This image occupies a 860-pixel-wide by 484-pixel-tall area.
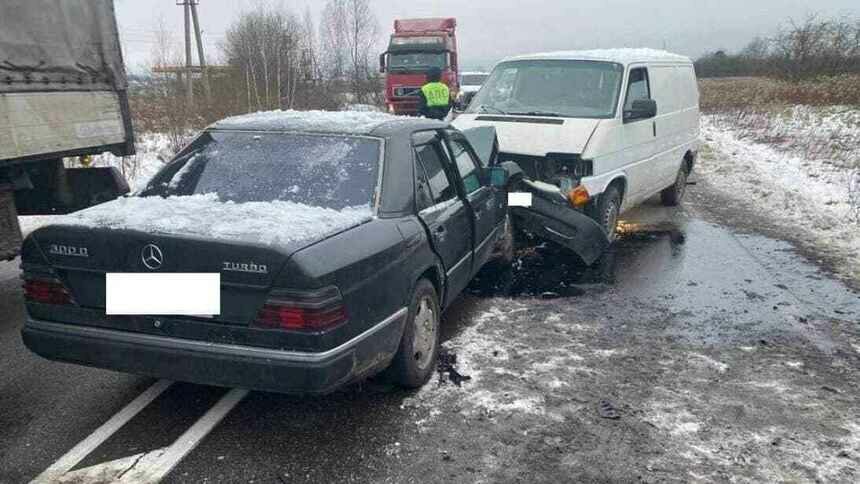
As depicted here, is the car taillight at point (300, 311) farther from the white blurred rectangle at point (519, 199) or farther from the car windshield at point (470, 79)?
the car windshield at point (470, 79)

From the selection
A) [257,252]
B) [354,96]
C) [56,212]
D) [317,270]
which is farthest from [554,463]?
[354,96]

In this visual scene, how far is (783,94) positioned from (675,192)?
57.8ft

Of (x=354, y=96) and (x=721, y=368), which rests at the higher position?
(x=354, y=96)

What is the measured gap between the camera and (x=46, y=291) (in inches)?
127

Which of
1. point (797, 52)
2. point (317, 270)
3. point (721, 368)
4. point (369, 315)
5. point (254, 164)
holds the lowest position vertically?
point (721, 368)

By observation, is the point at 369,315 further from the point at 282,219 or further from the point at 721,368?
the point at 721,368

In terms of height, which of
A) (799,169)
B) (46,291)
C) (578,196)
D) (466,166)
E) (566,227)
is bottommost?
(799,169)

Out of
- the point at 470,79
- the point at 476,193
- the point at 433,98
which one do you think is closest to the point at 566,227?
the point at 476,193

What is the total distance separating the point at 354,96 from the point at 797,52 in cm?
1843

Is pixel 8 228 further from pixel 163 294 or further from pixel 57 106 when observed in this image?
pixel 163 294

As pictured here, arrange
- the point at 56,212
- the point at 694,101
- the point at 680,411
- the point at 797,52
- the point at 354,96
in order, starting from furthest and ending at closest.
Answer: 1. the point at 354,96
2. the point at 797,52
3. the point at 694,101
4. the point at 56,212
5. the point at 680,411

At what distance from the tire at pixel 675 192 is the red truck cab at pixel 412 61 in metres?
12.4

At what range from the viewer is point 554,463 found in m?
3.12

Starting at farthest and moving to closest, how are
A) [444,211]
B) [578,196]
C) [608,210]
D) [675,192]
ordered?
[675,192]
[608,210]
[578,196]
[444,211]
